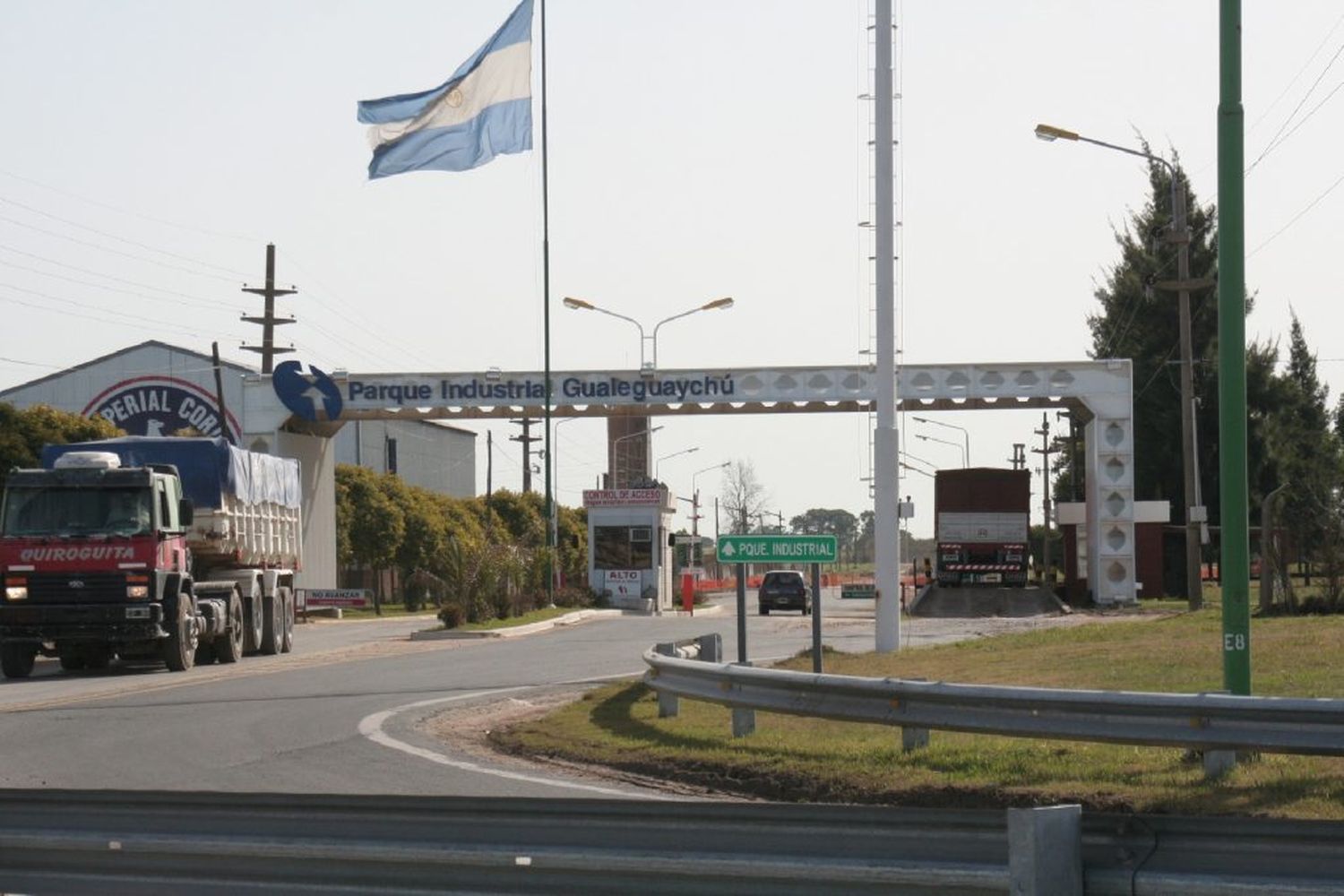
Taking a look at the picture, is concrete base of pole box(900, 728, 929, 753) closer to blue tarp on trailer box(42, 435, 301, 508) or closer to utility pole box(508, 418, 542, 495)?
blue tarp on trailer box(42, 435, 301, 508)

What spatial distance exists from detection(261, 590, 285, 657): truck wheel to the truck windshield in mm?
A: 7285

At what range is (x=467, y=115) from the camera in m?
30.0

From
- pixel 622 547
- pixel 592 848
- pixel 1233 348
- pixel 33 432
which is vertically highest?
pixel 33 432

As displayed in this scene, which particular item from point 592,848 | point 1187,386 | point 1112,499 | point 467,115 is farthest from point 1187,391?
point 592,848

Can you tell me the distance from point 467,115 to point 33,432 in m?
23.8

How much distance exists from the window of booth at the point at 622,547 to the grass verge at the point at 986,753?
39.6 metres

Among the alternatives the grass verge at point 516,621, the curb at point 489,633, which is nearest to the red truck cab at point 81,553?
the curb at point 489,633

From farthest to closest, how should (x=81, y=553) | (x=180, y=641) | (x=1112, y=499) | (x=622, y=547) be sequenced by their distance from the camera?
1. (x=622, y=547)
2. (x=1112, y=499)
3. (x=180, y=641)
4. (x=81, y=553)

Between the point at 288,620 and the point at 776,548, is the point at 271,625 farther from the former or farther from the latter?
the point at 776,548

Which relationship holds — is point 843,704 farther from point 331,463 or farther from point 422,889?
point 331,463

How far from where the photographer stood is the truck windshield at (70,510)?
2470 cm

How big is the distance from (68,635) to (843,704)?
1569cm

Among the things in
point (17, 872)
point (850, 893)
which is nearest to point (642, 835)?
point (850, 893)

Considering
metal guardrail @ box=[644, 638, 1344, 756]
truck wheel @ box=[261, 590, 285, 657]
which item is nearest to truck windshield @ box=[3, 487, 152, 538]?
truck wheel @ box=[261, 590, 285, 657]
